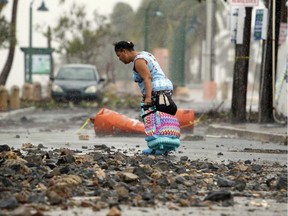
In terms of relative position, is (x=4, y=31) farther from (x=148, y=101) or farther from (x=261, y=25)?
(x=148, y=101)

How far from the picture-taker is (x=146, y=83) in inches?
576

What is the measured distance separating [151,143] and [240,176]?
3357 mm

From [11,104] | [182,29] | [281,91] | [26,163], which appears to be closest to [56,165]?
[26,163]

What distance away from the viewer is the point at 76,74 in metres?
42.4

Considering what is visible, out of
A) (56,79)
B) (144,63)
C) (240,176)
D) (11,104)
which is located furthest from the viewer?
(56,79)

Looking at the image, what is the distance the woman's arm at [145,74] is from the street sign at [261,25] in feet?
38.3

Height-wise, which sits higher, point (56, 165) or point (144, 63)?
point (144, 63)

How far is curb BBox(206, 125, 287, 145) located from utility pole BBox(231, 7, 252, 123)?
166 centimetres

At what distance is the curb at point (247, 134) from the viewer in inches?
846

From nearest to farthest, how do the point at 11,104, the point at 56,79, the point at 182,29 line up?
the point at 11,104 → the point at 56,79 → the point at 182,29

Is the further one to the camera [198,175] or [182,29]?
[182,29]

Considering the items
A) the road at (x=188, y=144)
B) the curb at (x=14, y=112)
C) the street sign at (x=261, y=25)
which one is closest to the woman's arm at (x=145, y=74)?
the road at (x=188, y=144)

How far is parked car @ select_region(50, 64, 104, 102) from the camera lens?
40844mm

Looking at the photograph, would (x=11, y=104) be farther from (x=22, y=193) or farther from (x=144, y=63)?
(x=22, y=193)
